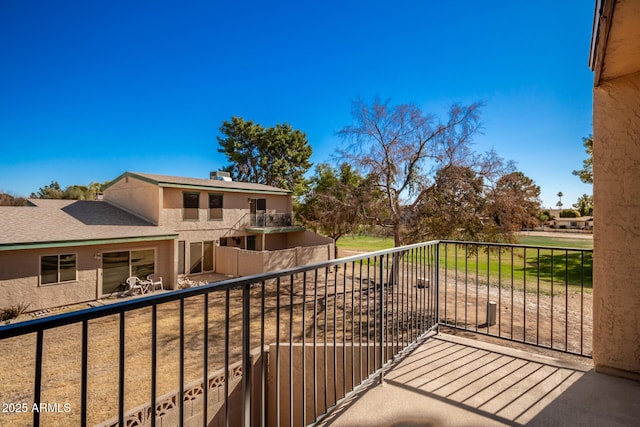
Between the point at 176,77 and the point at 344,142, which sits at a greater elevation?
the point at 176,77

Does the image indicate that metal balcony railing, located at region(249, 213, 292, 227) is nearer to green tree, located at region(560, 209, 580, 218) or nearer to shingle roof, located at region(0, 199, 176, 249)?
shingle roof, located at region(0, 199, 176, 249)

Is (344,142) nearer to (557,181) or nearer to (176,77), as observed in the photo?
(176,77)

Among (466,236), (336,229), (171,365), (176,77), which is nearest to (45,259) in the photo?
(171,365)

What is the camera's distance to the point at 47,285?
9.30 m

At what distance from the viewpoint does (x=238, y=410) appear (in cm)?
480

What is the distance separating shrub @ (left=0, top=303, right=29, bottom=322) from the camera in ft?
27.0

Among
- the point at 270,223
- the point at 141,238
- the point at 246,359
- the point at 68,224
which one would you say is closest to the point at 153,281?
the point at 141,238

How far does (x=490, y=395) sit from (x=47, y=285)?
12145 mm

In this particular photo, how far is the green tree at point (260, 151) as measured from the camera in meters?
28.6

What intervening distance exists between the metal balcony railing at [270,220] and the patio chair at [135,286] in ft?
20.4

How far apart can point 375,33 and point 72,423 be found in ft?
46.4

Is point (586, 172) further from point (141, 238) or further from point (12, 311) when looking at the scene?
point (12, 311)

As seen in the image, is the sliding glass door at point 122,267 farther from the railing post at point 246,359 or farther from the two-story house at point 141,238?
the railing post at point 246,359

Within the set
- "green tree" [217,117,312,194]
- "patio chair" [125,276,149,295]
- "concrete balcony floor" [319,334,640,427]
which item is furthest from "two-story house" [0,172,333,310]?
"concrete balcony floor" [319,334,640,427]
